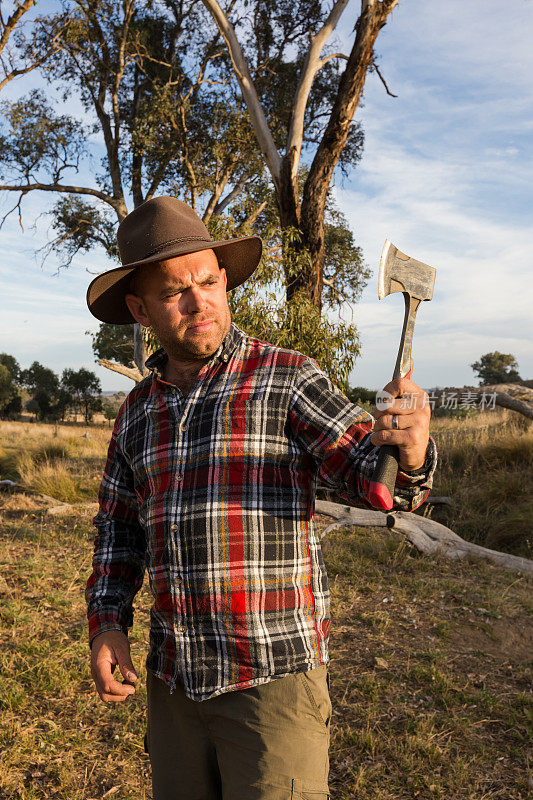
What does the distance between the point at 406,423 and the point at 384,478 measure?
0.44 feet

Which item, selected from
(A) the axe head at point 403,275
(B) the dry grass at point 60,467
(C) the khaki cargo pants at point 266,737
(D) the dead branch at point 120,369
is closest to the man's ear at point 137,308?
(A) the axe head at point 403,275

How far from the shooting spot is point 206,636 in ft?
5.03

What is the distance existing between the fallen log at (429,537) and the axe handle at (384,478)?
4.98 metres

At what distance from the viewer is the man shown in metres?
1.46

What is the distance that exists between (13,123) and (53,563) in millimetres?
12411

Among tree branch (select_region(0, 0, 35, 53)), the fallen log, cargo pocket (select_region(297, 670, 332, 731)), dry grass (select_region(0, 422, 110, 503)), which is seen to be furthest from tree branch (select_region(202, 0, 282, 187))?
cargo pocket (select_region(297, 670, 332, 731))

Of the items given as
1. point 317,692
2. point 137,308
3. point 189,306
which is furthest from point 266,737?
point 137,308

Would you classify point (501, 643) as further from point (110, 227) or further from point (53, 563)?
point (110, 227)

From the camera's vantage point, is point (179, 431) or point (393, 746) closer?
point (179, 431)

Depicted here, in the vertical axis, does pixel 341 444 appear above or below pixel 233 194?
below

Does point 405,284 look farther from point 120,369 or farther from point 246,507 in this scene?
point 120,369

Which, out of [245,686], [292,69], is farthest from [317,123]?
[245,686]

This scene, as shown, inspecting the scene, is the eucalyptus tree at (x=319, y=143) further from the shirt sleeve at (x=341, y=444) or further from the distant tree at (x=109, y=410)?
the distant tree at (x=109, y=410)

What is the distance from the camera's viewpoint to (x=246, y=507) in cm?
155
